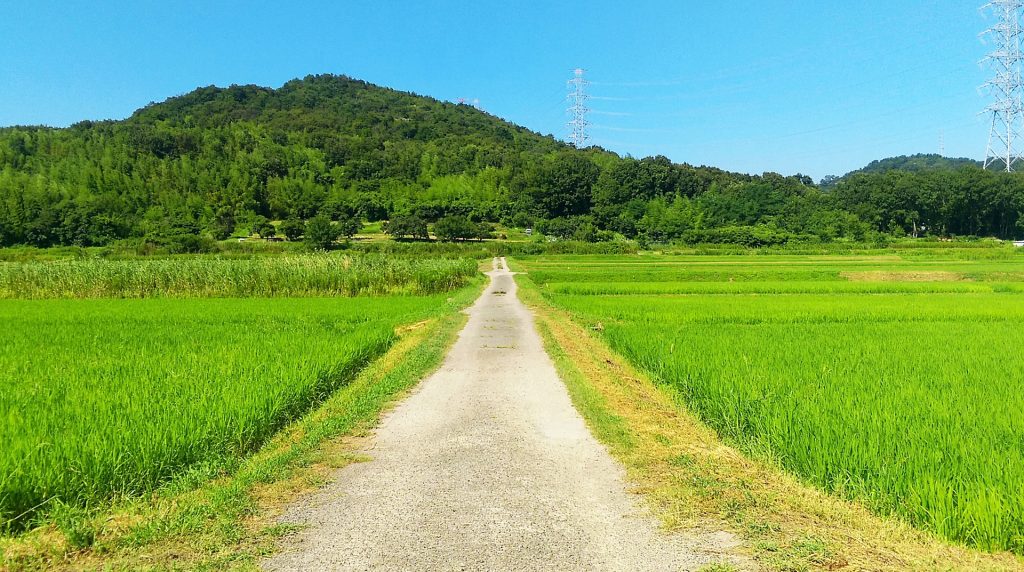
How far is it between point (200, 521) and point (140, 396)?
356 centimetres

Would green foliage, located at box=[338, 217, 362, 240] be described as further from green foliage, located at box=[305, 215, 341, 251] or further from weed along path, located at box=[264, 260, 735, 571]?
weed along path, located at box=[264, 260, 735, 571]

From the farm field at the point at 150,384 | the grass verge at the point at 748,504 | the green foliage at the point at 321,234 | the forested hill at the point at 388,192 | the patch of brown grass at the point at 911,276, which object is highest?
the forested hill at the point at 388,192

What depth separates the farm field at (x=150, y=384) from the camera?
4.82m

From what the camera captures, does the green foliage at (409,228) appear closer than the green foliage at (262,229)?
No

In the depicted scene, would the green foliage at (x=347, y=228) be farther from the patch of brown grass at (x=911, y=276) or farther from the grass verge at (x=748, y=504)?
the grass verge at (x=748, y=504)

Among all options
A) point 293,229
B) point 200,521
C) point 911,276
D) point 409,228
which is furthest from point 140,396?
point 409,228

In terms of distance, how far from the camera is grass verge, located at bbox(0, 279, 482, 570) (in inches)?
153

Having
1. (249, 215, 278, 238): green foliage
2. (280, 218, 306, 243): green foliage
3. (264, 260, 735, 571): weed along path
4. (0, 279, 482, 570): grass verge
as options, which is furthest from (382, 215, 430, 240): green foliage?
(0, 279, 482, 570): grass verge

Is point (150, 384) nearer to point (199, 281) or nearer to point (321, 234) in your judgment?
point (199, 281)

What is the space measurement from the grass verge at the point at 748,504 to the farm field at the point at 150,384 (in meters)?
4.41

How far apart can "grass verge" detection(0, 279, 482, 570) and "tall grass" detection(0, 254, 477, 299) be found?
24530 mm

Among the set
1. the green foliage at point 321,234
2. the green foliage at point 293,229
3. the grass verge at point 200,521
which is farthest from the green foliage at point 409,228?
the grass verge at point 200,521

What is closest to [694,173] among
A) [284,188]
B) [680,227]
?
[680,227]

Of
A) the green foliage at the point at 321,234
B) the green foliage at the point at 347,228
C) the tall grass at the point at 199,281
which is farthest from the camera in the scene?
the green foliage at the point at 347,228
